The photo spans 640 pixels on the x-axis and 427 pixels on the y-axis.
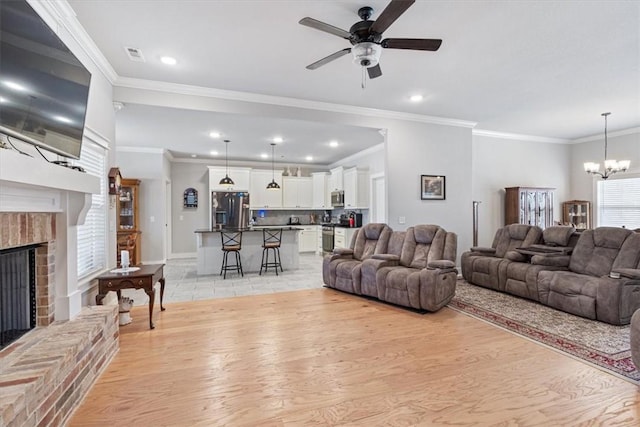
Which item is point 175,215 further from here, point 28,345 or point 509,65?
point 509,65

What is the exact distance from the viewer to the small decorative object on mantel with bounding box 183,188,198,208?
8609mm

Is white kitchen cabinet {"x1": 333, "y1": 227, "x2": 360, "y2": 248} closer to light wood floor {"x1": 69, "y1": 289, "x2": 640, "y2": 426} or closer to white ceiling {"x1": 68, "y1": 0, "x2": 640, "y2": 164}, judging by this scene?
white ceiling {"x1": 68, "y1": 0, "x2": 640, "y2": 164}

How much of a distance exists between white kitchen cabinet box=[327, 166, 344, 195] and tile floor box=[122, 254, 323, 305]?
2.72 m

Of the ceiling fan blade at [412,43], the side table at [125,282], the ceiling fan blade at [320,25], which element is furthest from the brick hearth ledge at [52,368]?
the ceiling fan blade at [412,43]

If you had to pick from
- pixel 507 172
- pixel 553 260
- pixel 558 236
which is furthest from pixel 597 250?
pixel 507 172

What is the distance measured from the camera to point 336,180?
900cm

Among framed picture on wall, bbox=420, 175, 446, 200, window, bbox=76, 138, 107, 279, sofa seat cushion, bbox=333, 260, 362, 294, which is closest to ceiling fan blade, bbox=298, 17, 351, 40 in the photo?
window, bbox=76, 138, 107, 279

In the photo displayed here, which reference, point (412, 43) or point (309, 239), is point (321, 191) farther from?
point (412, 43)

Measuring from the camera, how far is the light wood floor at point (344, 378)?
194 cm

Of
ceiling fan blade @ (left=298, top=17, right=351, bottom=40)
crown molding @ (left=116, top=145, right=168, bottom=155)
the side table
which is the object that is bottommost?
the side table

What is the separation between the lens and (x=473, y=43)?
3174mm

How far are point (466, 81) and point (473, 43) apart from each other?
996mm

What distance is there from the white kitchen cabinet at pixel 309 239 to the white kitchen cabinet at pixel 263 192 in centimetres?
110

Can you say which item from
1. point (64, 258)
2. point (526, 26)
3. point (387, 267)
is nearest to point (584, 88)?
point (526, 26)
